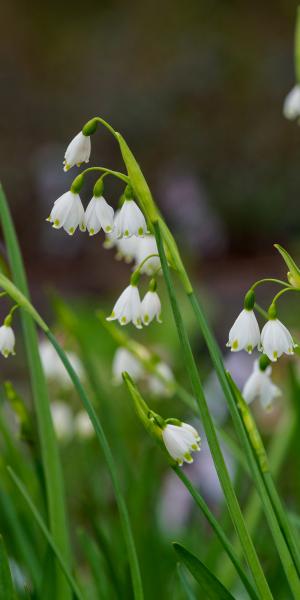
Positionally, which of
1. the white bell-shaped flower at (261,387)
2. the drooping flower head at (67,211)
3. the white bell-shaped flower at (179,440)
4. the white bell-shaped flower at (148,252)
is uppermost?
the drooping flower head at (67,211)

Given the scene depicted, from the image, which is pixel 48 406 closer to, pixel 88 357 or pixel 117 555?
pixel 88 357

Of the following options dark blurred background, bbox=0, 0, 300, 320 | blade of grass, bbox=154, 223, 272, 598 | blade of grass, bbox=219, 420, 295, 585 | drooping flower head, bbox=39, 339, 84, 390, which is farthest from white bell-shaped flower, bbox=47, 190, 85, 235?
dark blurred background, bbox=0, 0, 300, 320

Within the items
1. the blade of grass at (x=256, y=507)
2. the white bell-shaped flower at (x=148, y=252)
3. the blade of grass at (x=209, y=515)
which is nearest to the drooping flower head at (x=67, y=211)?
the white bell-shaped flower at (x=148, y=252)

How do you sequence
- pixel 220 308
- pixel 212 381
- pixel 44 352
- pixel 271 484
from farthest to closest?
pixel 220 308
pixel 212 381
pixel 44 352
pixel 271 484

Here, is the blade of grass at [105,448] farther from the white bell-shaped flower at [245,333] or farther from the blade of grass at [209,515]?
the white bell-shaped flower at [245,333]

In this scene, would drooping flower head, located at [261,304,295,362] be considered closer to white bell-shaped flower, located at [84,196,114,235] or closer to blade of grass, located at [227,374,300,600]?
blade of grass, located at [227,374,300,600]

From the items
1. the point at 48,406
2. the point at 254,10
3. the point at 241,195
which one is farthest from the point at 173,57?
the point at 48,406
